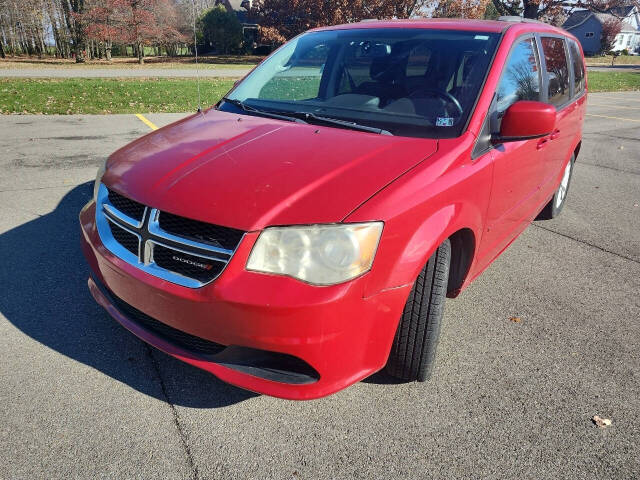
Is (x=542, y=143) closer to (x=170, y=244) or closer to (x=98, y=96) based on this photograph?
(x=170, y=244)

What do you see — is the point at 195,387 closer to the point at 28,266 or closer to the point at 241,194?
the point at 241,194

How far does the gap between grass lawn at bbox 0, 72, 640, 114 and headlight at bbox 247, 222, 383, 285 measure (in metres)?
9.89

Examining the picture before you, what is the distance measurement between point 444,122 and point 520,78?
0.86 meters

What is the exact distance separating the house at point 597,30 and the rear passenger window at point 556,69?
68363 millimetres

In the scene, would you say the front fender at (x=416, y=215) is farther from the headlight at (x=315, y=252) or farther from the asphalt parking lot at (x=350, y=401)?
the asphalt parking lot at (x=350, y=401)

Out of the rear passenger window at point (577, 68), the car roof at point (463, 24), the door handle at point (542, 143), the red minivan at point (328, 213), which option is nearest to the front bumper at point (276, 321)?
the red minivan at point (328, 213)

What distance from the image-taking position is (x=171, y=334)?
2270mm

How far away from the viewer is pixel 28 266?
11.7ft

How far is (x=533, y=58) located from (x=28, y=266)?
3.81 metres

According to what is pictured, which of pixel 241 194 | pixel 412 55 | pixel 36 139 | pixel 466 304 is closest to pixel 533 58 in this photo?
pixel 412 55

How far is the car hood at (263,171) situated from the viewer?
2021 millimetres

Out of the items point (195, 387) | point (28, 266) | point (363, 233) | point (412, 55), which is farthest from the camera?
point (28, 266)

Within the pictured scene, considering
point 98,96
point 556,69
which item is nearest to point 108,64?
point 98,96

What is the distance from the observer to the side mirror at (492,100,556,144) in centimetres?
258
